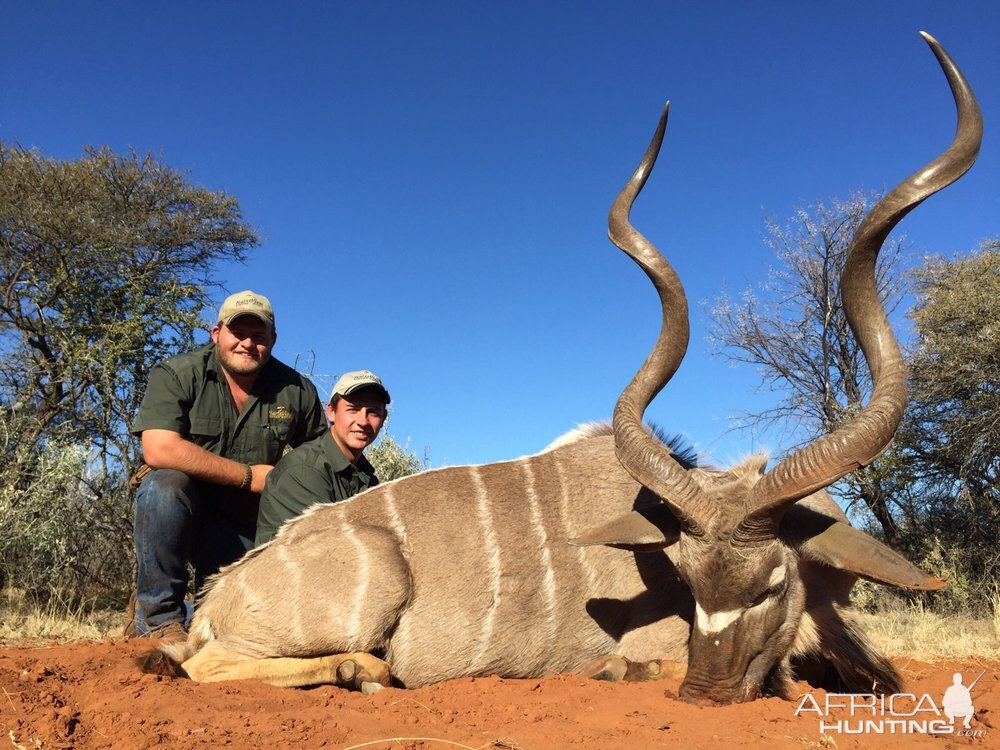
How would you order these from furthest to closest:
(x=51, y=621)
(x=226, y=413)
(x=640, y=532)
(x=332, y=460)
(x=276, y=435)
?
(x=51, y=621) → (x=276, y=435) → (x=226, y=413) → (x=332, y=460) → (x=640, y=532)

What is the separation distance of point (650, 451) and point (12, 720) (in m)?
2.42

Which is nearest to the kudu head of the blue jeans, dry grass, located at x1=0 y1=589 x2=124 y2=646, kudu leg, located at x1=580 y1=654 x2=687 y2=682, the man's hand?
kudu leg, located at x1=580 y1=654 x2=687 y2=682

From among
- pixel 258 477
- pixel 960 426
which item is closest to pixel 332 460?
pixel 258 477

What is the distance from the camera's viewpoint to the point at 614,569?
3775 millimetres

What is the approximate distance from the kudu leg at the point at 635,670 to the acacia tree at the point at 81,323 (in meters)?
4.40

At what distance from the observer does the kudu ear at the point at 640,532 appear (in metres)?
3.32

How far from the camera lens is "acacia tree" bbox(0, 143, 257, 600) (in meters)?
6.23

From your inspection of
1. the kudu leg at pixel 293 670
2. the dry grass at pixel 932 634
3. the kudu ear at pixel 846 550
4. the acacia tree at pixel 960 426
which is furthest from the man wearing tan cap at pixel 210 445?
the acacia tree at pixel 960 426

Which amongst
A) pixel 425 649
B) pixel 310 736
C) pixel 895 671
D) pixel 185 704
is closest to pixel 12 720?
pixel 185 704

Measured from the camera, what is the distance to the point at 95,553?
6.65 m

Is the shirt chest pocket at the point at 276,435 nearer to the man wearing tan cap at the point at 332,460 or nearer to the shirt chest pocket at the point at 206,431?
the shirt chest pocket at the point at 206,431

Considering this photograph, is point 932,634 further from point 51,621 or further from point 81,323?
point 81,323

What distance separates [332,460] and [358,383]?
45cm

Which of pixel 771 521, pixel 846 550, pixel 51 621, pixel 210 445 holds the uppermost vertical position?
pixel 210 445
